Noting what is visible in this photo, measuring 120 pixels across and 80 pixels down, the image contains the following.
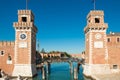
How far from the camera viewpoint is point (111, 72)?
55.2 metres

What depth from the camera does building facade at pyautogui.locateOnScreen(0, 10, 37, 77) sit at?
55.3 meters

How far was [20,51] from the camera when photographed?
5578 centimetres

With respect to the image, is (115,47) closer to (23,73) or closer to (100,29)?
(100,29)

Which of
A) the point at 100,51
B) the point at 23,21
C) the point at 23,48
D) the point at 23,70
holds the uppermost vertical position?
the point at 23,21

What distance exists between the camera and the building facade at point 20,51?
5534 centimetres

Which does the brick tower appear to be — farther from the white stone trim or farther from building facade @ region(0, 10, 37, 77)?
building facade @ region(0, 10, 37, 77)

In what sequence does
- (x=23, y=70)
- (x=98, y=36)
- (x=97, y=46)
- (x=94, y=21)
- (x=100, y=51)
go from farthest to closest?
(x=94, y=21) → (x=98, y=36) → (x=97, y=46) → (x=100, y=51) → (x=23, y=70)

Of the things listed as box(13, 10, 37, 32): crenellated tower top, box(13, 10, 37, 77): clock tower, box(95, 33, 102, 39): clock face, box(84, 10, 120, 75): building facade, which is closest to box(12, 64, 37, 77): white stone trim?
box(13, 10, 37, 77): clock tower

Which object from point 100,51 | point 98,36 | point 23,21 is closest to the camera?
point 100,51

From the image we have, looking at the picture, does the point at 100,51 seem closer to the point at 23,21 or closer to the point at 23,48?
the point at 23,48

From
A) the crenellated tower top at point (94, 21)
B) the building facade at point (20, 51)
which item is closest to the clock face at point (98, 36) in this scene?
the crenellated tower top at point (94, 21)

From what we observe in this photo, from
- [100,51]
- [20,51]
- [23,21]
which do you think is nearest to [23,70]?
[20,51]

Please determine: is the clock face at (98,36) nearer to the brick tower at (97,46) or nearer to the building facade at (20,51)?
the brick tower at (97,46)

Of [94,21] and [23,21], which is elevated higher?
[23,21]
